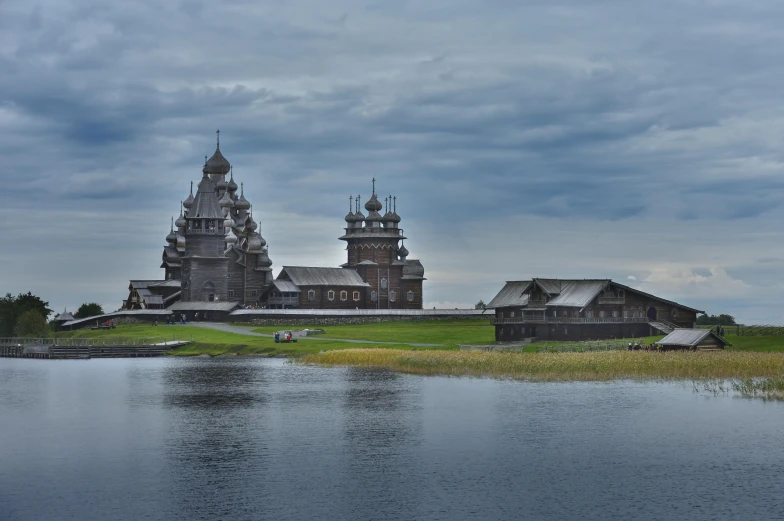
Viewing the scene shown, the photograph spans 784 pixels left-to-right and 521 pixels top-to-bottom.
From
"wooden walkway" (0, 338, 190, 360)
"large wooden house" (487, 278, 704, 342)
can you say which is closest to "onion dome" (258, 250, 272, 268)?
"wooden walkway" (0, 338, 190, 360)

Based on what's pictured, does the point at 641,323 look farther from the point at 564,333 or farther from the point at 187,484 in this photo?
the point at 187,484

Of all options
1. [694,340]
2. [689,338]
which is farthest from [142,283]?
[694,340]

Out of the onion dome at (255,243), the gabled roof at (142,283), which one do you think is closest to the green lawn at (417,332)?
the onion dome at (255,243)

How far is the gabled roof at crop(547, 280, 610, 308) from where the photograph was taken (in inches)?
3789

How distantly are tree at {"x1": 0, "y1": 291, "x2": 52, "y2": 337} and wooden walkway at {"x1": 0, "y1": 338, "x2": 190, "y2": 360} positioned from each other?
26.1m

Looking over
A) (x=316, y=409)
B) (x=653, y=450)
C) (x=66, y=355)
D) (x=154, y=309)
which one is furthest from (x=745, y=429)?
(x=154, y=309)

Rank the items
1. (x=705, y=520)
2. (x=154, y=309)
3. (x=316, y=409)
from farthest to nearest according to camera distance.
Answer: (x=154, y=309) < (x=316, y=409) < (x=705, y=520)

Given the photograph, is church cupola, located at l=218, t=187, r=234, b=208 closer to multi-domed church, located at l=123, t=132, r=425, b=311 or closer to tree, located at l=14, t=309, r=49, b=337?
multi-domed church, located at l=123, t=132, r=425, b=311

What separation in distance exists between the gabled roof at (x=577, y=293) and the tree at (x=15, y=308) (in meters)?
73.9

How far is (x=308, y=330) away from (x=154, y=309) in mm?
34070

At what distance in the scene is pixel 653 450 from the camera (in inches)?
1576

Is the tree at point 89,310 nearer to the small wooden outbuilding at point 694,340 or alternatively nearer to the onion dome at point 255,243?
the onion dome at point 255,243

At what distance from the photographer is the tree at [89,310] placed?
15462cm

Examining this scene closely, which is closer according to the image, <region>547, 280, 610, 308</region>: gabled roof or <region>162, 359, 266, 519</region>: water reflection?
<region>162, 359, 266, 519</region>: water reflection
